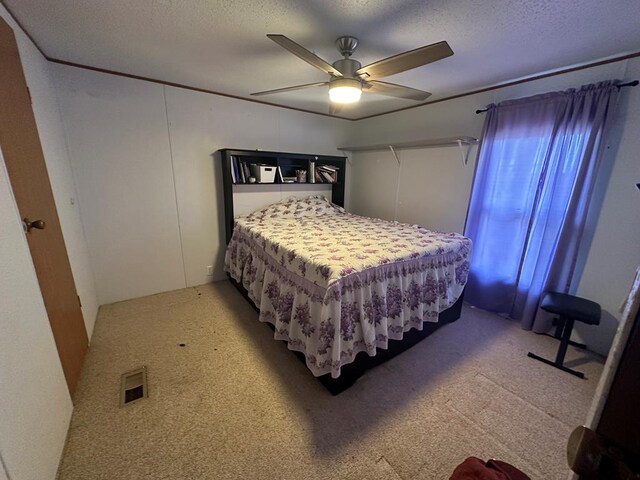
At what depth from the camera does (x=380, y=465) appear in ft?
4.20

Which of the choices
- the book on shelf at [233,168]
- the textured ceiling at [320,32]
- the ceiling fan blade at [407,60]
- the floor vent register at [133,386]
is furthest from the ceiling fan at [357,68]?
the floor vent register at [133,386]

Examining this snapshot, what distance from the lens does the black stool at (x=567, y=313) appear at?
1.84 m

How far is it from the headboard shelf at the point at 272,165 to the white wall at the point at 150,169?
186 mm

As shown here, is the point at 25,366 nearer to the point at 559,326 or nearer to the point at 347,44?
the point at 347,44

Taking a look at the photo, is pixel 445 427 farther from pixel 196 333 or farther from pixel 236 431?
pixel 196 333

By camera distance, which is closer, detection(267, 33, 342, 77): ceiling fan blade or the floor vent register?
detection(267, 33, 342, 77): ceiling fan blade

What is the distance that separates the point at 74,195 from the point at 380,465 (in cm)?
307

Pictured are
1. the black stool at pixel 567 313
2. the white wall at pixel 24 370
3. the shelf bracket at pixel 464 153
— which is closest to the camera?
the white wall at pixel 24 370

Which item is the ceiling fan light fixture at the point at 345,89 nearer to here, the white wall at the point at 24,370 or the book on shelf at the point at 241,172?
the book on shelf at the point at 241,172

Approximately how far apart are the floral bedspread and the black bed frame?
0.53 ft

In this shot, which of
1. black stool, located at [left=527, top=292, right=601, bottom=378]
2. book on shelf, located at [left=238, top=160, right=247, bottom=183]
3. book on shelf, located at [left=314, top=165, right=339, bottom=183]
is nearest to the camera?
black stool, located at [left=527, top=292, right=601, bottom=378]

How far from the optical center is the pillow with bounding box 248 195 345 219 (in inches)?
127

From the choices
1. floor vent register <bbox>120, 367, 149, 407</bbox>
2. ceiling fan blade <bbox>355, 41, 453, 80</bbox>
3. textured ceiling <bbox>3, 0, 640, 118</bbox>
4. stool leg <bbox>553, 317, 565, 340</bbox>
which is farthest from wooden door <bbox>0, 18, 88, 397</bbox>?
stool leg <bbox>553, 317, 565, 340</bbox>

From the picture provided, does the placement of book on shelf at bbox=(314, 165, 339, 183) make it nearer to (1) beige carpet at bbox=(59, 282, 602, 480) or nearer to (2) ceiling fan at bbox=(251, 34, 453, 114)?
(2) ceiling fan at bbox=(251, 34, 453, 114)
